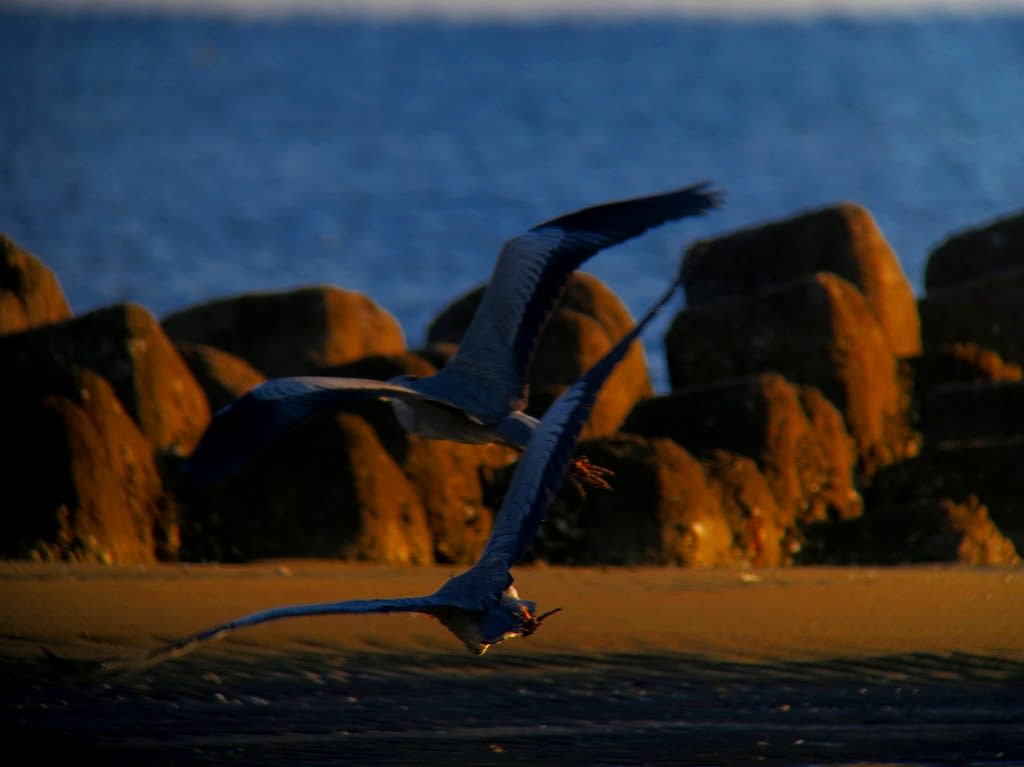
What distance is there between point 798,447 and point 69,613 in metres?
4.17

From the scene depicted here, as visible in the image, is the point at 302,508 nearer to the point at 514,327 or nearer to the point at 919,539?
the point at 514,327

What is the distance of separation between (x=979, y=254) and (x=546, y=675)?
859 cm

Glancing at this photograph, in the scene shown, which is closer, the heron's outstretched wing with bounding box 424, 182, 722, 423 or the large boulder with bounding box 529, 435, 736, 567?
the heron's outstretched wing with bounding box 424, 182, 722, 423

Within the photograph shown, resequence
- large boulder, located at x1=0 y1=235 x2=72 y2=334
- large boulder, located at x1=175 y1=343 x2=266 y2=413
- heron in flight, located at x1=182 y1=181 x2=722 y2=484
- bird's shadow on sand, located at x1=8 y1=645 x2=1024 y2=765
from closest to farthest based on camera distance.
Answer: bird's shadow on sand, located at x1=8 y1=645 x2=1024 y2=765 < heron in flight, located at x1=182 y1=181 x2=722 y2=484 < large boulder, located at x1=175 y1=343 x2=266 y2=413 < large boulder, located at x1=0 y1=235 x2=72 y2=334

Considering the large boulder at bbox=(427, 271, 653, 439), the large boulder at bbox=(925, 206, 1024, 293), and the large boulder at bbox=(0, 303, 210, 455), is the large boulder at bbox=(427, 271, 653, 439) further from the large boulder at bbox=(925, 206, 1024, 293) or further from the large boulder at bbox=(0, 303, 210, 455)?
the large boulder at bbox=(925, 206, 1024, 293)

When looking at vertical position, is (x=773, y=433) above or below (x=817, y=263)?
below

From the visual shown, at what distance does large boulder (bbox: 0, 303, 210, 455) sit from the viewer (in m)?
9.94

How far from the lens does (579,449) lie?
958 centimetres

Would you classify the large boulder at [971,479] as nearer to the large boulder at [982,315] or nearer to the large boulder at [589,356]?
the large boulder at [589,356]

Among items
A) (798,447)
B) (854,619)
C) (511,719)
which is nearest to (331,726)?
(511,719)

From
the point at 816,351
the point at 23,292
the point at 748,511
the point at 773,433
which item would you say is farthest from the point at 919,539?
the point at 23,292

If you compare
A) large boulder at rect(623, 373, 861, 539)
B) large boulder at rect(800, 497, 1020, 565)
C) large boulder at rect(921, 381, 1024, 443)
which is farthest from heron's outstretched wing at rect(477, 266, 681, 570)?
large boulder at rect(921, 381, 1024, 443)

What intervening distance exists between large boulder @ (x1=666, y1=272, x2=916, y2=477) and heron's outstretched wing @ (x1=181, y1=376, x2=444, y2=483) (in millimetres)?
5141

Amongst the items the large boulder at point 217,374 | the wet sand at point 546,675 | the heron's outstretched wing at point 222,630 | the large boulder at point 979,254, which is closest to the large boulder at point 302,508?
the wet sand at point 546,675
